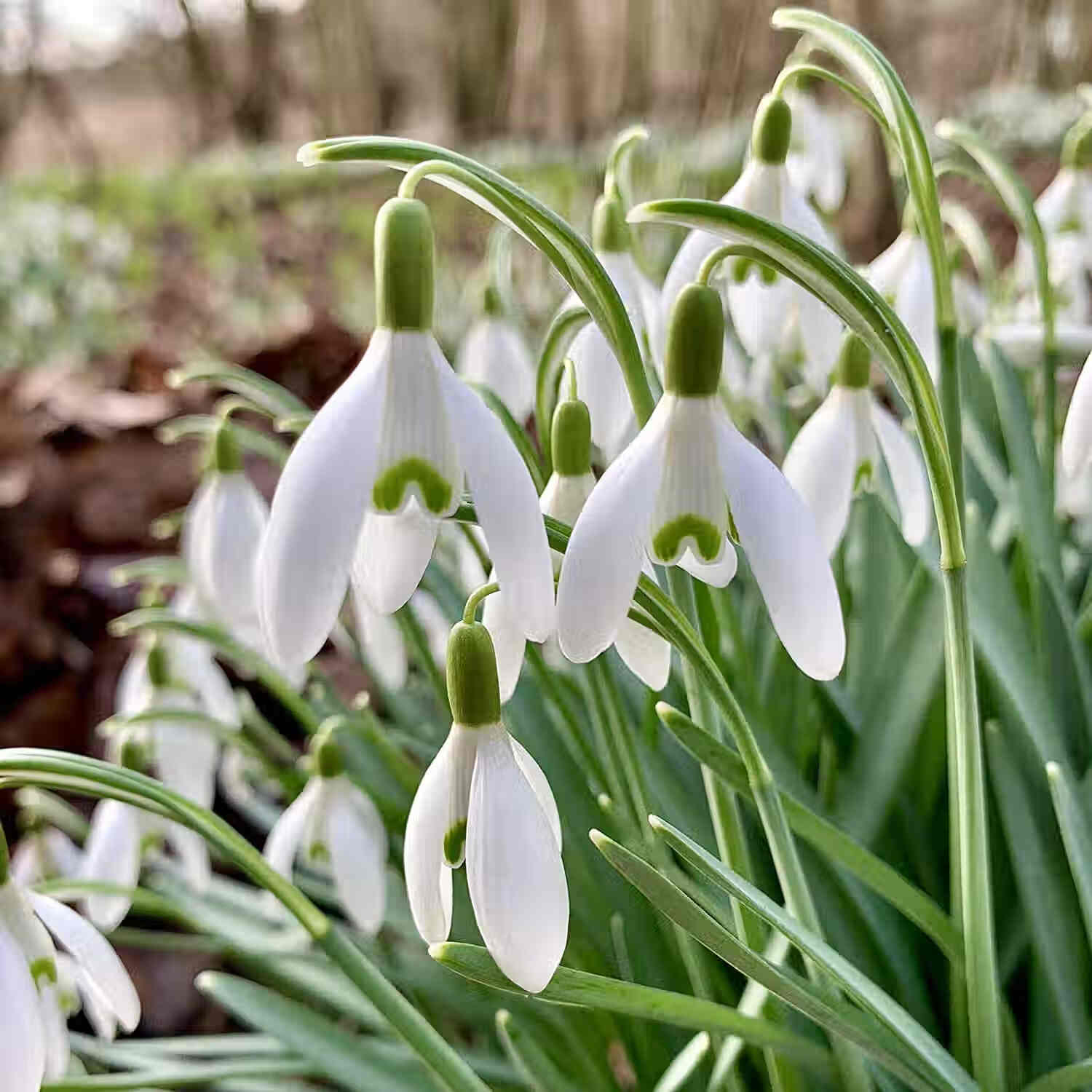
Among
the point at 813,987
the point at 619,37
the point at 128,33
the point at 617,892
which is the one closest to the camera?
the point at 813,987

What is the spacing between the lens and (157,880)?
1.29 m

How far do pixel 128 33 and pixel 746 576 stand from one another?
8.88 meters

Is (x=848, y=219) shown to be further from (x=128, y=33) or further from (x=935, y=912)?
(x=128, y=33)

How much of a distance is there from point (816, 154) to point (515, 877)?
1.07 meters

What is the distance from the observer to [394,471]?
541mm

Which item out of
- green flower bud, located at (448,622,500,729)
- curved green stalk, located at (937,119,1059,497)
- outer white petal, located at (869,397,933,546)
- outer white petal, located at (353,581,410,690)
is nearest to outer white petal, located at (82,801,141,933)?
outer white petal, located at (353,581,410,690)

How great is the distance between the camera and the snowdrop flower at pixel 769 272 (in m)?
0.76

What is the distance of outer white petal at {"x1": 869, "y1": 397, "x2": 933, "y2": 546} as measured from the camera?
0.81 meters

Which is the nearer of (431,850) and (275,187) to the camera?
(431,850)

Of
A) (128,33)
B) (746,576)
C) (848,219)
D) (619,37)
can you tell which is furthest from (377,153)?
(128,33)

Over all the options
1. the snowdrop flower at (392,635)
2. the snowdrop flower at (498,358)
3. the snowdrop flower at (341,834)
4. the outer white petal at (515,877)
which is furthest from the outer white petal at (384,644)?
the outer white petal at (515,877)

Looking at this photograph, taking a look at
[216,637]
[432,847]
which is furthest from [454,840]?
[216,637]

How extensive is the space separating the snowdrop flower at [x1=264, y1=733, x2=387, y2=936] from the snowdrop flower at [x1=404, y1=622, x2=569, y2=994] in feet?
1.06

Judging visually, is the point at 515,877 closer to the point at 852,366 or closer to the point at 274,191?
the point at 852,366
